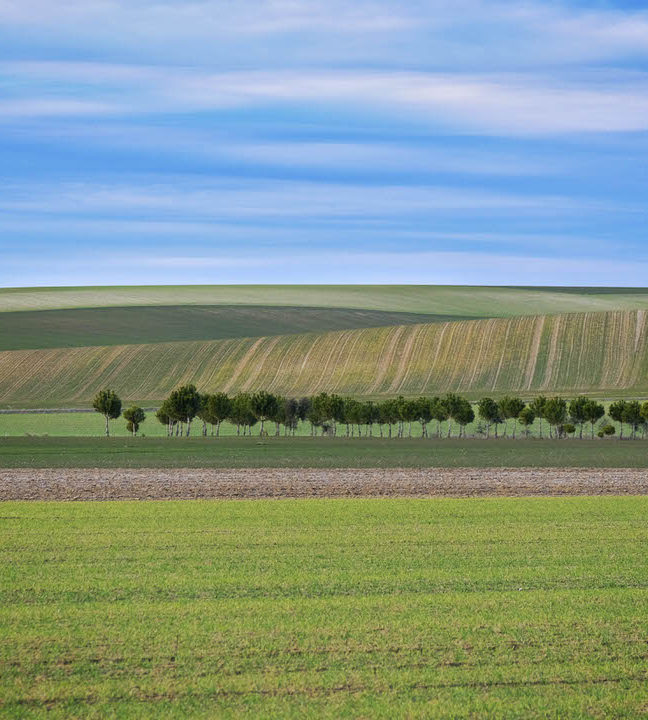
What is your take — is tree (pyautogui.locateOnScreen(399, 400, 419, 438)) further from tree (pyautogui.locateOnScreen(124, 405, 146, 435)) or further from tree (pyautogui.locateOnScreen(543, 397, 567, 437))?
tree (pyautogui.locateOnScreen(124, 405, 146, 435))

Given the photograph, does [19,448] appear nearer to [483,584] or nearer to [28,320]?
[483,584]

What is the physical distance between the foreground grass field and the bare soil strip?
30.7ft

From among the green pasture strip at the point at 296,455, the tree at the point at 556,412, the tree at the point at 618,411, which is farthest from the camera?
the tree at the point at 556,412

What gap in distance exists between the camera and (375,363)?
12569cm

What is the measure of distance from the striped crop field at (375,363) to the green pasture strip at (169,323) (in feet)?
40.7

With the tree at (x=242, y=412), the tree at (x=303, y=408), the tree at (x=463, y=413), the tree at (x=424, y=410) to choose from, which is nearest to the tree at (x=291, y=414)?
the tree at (x=303, y=408)

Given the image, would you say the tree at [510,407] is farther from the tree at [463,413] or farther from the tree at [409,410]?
the tree at [409,410]

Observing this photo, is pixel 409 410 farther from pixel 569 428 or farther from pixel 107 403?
pixel 107 403

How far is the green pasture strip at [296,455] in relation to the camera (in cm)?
4662

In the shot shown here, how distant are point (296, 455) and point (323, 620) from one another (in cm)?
4087

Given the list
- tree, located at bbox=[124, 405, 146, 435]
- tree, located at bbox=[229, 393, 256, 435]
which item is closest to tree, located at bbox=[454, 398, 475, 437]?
tree, located at bbox=[229, 393, 256, 435]

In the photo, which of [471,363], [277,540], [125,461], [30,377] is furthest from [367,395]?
[277,540]

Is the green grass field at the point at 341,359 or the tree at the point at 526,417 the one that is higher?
the green grass field at the point at 341,359

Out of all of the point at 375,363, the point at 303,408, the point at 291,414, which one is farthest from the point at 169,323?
the point at 291,414
